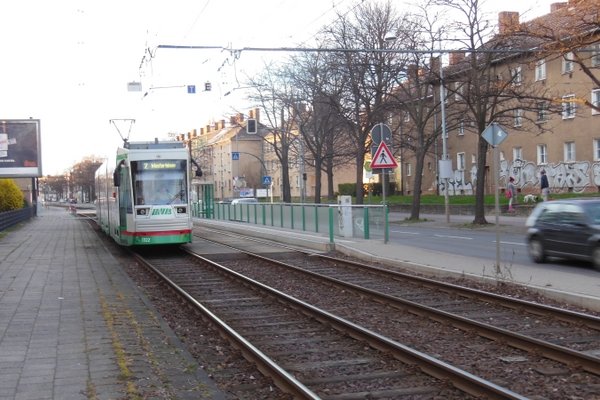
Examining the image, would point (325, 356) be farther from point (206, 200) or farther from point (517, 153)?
point (517, 153)

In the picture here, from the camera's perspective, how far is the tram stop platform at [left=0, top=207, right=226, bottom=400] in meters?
6.25

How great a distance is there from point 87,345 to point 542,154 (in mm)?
44979

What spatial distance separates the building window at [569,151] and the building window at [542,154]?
2086 millimetres

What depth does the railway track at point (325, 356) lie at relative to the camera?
6332 millimetres

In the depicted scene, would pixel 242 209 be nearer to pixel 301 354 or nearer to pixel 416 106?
pixel 416 106

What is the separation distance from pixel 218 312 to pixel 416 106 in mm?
29201

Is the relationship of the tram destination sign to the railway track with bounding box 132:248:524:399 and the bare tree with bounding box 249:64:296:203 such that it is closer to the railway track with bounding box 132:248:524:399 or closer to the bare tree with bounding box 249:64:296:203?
the railway track with bounding box 132:248:524:399

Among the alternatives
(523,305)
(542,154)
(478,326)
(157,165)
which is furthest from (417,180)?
(478,326)

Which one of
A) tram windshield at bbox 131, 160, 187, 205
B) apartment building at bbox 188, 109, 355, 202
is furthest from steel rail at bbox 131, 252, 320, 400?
apartment building at bbox 188, 109, 355, 202

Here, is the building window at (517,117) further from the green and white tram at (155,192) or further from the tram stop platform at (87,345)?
the tram stop platform at (87,345)

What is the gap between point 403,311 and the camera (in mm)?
10750

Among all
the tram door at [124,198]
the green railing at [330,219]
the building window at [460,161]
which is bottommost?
the green railing at [330,219]

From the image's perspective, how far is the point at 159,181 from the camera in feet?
66.9

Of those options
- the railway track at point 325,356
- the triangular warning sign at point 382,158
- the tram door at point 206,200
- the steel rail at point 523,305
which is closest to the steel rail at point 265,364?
the railway track at point 325,356
